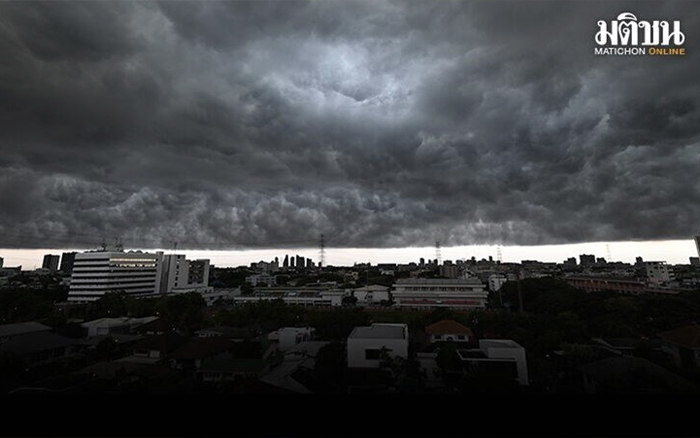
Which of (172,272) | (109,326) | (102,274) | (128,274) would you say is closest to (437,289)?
(109,326)

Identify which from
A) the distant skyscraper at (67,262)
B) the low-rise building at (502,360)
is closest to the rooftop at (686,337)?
the low-rise building at (502,360)

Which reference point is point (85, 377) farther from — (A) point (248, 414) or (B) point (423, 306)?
(B) point (423, 306)

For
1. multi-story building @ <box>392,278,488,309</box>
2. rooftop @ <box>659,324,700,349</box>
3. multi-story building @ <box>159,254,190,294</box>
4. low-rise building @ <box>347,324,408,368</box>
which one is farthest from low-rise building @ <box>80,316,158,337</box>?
multi-story building @ <box>159,254,190,294</box>

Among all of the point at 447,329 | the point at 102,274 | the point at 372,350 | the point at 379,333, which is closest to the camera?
the point at 372,350

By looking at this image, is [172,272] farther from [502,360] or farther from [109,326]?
[502,360]

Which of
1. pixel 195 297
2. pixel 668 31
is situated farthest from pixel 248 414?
pixel 195 297

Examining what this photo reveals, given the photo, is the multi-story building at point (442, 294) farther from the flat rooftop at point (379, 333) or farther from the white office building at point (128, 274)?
the white office building at point (128, 274)
